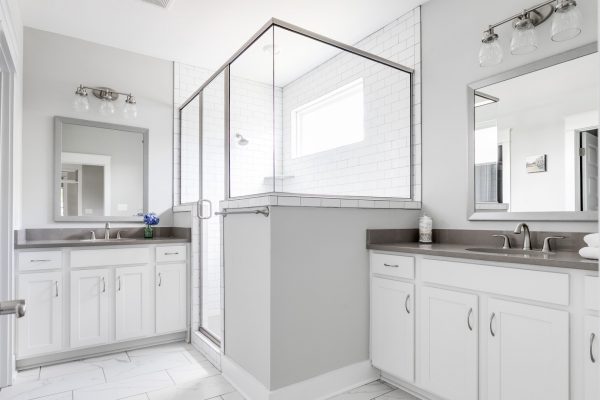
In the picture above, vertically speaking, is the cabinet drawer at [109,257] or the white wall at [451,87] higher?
the white wall at [451,87]

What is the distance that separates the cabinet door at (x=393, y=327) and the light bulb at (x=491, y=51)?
147 cm

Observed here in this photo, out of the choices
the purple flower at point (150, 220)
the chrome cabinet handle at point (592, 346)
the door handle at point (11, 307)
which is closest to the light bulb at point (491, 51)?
the chrome cabinet handle at point (592, 346)

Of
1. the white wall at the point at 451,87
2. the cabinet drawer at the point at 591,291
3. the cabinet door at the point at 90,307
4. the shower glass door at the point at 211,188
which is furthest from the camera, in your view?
the shower glass door at the point at 211,188

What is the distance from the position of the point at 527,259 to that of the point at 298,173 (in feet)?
6.00

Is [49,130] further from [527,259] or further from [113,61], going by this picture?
[527,259]

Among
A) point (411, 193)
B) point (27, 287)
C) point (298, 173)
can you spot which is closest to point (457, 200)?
point (411, 193)

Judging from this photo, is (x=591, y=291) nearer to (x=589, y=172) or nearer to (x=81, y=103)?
(x=589, y=172)

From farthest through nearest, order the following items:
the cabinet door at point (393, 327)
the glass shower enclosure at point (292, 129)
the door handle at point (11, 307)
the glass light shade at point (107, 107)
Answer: the glass light shade at point (107, 107), the glass shower enclosure at point (292, 129), the cabinet door at point (393, 327), the door handle at point (11, 307)

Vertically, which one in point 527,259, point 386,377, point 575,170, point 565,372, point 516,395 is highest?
point 575,170

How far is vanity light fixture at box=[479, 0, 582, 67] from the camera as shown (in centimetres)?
186

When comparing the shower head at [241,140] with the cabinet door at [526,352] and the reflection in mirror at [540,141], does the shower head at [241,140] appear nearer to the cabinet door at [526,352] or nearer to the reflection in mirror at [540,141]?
the reflection in mirror at [540,141]

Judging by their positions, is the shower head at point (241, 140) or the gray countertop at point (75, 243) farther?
the shower head at point (241, 140)

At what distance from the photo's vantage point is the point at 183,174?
3873 mm

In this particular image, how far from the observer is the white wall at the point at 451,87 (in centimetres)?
239
